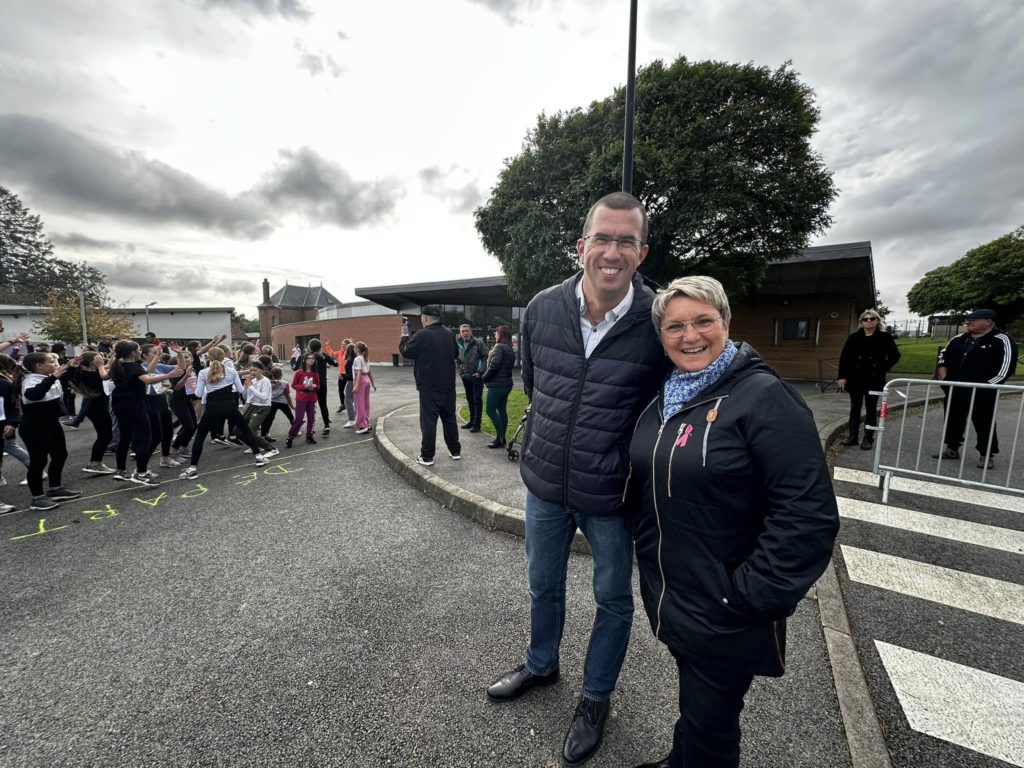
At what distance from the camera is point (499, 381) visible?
621 cm

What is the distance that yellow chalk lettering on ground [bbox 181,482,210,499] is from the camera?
4.91 m

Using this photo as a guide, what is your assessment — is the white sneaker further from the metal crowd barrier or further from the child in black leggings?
the metal crowd barrier

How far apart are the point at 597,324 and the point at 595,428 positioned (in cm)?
48

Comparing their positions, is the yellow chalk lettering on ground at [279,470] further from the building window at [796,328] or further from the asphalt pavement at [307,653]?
the building window at [796,328]

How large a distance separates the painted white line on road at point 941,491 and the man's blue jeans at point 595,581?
484 cm

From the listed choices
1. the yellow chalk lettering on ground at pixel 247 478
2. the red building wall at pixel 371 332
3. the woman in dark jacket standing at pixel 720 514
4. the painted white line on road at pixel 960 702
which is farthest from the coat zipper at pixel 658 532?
the red building wall at pixel 371 332

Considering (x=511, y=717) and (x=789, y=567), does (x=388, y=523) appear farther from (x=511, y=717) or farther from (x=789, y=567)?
(x=789, y=567)

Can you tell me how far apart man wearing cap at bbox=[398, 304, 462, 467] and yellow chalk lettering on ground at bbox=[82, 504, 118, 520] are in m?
3.21

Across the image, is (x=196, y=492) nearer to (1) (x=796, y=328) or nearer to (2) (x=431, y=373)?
(2) (x=431, y=373)

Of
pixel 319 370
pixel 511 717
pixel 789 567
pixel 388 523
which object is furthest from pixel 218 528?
pixel 789 567

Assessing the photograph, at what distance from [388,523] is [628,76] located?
19.3 ft

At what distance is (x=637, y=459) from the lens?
1528 millimetres

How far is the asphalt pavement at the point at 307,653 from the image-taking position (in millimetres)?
1862

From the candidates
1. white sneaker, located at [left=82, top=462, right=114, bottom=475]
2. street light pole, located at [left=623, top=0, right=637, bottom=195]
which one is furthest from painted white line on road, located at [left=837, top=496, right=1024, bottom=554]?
white sneaker, located at [left=82, top=462, right=114, bottom=475]
